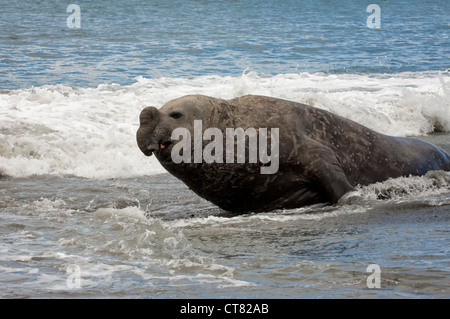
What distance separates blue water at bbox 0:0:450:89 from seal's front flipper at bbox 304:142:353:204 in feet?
40.3

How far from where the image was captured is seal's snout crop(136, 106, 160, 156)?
22.2ft

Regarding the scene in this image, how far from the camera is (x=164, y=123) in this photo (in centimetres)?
691

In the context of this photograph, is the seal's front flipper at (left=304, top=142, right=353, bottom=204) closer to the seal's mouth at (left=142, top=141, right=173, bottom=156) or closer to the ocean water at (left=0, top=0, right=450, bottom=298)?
the ocean water at (left=0, top=0, right=450, bottom=298)

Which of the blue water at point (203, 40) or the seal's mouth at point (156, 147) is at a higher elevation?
the blue water at point (203, 40)

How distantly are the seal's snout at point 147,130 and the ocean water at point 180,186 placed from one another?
27.5 inches

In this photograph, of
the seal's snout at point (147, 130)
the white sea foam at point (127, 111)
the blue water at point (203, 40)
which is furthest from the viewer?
the blue water at point (203, 40)

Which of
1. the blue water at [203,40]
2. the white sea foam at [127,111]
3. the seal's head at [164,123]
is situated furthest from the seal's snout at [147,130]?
the blue water at [203,40]

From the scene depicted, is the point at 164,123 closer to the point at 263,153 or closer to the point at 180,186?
the point at 263,153

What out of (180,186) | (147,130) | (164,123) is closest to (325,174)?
(164,123)

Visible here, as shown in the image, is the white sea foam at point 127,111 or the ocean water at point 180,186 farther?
the white sea foam at point 127,111

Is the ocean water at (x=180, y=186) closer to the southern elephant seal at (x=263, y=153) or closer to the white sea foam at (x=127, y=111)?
the white sea foam at (x=127, y=111)

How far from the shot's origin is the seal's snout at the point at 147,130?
6766 mm

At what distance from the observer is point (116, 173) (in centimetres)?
1128

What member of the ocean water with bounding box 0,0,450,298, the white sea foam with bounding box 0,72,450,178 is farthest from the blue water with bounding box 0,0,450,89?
the white sea foam with bounding box 0,72,450,178
